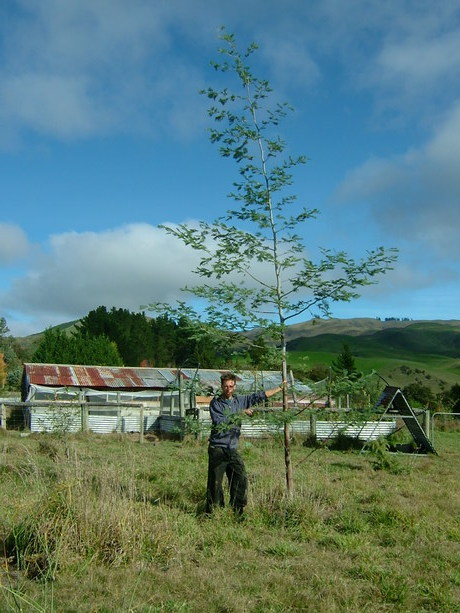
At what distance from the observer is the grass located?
15.4 feet

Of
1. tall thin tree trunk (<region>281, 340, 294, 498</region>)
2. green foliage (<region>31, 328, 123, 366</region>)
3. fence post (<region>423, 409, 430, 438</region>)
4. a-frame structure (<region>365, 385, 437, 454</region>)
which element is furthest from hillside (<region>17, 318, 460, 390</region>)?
tall thin tree trunk (<region>281, 340, 294, 498</region>)

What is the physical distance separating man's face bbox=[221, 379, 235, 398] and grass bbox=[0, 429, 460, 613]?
122 centimetres

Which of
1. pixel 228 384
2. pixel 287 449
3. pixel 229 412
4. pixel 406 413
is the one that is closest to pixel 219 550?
pixel 229 412

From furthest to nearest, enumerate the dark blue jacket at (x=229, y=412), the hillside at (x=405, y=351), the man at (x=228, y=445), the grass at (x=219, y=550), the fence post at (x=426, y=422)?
1. the hillside at (x=405, y=351)
2. the fence post at (x=426, y=422)
3. the dark blue jacket at (x=229, y=412)
4. the man at (x=228, y=445)
5. the grass at (x=219, y=550)

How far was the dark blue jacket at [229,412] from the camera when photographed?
24.3ft

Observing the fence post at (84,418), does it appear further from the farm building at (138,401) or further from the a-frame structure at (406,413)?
the a-frame structure at (406,413)

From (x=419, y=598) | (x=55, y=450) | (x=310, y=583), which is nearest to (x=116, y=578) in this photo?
(x=310, y=583)

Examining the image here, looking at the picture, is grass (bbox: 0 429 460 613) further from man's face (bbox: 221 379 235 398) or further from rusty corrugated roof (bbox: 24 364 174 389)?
rusty corrugated roof (bbox: 24 364 174 389)

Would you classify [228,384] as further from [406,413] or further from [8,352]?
[8,352]

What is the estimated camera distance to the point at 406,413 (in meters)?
15.4

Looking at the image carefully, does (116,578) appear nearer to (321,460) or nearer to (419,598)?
(419,598)

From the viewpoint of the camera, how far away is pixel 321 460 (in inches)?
520

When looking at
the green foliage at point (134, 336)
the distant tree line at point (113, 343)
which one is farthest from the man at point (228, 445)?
the green foliage at point (134, 336)

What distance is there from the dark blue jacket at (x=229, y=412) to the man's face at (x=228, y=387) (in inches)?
2.4
